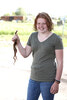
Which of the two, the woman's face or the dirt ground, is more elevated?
the woman's face

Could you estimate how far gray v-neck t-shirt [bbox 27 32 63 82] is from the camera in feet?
6.10

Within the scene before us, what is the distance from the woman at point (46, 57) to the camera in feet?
6.12

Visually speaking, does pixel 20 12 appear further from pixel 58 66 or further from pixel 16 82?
pixel 58 66

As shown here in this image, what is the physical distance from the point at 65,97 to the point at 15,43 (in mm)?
1863

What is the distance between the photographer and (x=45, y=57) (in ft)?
6.23

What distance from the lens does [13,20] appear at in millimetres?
10523

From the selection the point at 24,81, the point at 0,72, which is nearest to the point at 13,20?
the point at 0,72

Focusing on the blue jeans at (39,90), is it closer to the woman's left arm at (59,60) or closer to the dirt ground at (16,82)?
the woman's left arm at (59,60)

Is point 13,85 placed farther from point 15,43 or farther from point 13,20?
point 13,20

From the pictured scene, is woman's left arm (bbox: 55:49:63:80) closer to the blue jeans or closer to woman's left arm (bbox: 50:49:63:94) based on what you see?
woman's left arm (bbox: 50:49:63:94)

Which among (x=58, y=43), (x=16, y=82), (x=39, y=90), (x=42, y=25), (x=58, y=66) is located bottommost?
(x=16, y=82)

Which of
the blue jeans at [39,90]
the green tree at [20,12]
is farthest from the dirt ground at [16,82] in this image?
the green tree at [20,12]

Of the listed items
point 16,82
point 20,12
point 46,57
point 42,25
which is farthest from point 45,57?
point 20,12

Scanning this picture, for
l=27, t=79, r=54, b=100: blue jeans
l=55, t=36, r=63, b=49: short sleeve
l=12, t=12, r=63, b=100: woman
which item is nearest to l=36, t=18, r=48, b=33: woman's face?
l=12, t=12, r=63, b=100: woman
